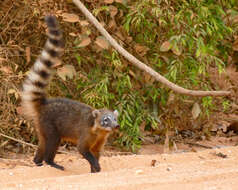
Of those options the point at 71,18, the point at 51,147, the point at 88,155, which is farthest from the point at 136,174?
the point at 71,18

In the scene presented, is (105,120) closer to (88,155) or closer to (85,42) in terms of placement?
(88,155)

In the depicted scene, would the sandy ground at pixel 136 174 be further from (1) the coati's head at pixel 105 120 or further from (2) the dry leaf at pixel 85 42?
(2) the dry leaf at pixel 85 42

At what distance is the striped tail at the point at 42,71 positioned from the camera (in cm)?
602

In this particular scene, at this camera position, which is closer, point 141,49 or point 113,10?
point 113,10

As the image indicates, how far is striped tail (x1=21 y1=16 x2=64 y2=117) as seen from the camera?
19.7ft

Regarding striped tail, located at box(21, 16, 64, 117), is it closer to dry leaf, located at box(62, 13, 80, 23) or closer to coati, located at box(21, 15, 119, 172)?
coati, located at box(21, 15, 119, 172)

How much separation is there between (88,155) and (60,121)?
60 centimetres

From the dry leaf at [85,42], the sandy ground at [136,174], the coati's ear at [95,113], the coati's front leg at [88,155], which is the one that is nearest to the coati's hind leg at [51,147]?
the sandy ground at [136,174]

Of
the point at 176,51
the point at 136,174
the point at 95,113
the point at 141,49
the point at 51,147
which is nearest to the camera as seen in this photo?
the point at 136,174

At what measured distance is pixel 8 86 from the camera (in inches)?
304

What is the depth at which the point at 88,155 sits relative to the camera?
6.45 m

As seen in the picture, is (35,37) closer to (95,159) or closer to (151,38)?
(151,38)

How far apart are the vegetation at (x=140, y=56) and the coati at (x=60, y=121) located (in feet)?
2.25

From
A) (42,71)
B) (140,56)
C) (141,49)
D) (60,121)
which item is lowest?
(60,121)
